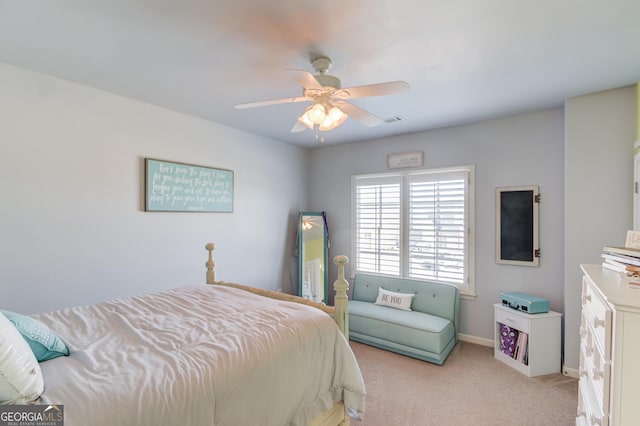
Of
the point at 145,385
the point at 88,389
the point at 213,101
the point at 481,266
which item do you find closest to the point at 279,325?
the point at 145,385

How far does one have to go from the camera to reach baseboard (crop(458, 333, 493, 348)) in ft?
10.9

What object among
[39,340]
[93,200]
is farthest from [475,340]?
[93,200]

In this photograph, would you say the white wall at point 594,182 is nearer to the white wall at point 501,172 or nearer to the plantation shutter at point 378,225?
the white wall at point 501,172

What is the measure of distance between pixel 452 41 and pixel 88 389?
7.98 feet

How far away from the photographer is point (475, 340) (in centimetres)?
342

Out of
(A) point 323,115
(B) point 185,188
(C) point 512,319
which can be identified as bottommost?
(C) point 512,319

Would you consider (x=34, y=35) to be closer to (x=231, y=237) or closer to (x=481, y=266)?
(x=231, y=237)

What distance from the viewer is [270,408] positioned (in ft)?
4.47

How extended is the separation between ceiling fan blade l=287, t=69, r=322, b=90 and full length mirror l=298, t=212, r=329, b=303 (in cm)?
276

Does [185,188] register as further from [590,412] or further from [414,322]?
[590,412]

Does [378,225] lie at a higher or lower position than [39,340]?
higher

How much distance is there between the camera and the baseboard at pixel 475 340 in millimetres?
3337

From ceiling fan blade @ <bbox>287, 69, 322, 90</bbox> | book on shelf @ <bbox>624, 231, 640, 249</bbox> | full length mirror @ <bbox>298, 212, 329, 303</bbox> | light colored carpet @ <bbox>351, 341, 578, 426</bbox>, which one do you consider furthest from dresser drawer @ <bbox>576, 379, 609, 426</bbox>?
full length mirror @ <bbox>298, 212, 329, 303</bbox>

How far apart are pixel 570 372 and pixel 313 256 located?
3037 millimetres
